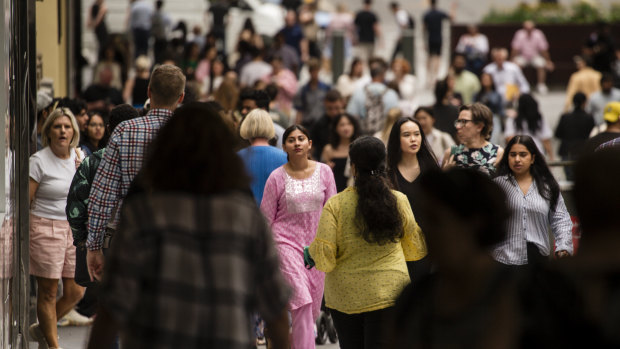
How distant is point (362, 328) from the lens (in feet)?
22.2

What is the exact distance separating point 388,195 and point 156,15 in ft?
64.7

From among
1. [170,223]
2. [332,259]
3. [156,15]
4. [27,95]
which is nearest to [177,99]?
[332,259]

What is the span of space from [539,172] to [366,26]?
20.6 meters

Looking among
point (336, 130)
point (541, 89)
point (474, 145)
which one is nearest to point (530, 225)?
point (474, 145)

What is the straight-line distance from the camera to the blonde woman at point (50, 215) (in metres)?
8.63

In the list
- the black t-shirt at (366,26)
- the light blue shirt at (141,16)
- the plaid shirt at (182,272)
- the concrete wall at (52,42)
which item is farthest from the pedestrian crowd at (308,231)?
the black t-shirt at (366,26)

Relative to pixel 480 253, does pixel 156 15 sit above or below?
above

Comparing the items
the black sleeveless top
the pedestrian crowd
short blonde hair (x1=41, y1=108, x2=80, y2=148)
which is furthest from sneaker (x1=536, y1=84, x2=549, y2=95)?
short blonde hair (x1=41, y1=108, x2=80, y2=148)

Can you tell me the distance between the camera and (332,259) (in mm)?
6703

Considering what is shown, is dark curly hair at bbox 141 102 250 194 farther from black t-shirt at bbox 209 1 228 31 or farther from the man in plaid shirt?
black t-shirt at bbox 209 1 228 31

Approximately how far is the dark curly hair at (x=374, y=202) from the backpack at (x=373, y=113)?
338 inches

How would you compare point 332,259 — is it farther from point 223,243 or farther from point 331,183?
point 223,243

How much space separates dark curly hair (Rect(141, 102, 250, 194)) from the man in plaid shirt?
2180mm

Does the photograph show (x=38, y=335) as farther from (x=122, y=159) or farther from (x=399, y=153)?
(x=399, y=153)
